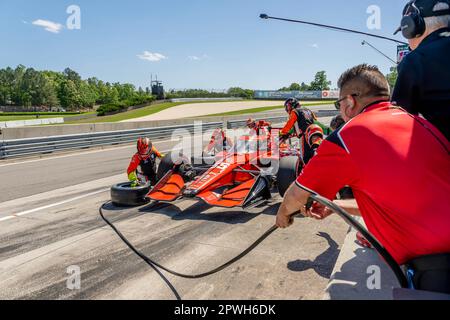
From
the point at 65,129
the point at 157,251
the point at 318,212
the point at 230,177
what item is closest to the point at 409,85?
the point at 318,212

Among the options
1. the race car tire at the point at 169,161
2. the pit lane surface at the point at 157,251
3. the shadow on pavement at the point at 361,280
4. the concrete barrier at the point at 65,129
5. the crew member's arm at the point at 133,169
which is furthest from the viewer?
the concrete barrier at the point at 65,129

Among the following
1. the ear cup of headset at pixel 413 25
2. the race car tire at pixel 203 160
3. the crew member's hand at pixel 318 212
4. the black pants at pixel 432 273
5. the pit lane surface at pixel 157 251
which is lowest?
the pit lane surface at pixel 157 251

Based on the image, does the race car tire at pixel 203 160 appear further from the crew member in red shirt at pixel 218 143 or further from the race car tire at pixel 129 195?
the crew member in red shirt at pixel 218 143

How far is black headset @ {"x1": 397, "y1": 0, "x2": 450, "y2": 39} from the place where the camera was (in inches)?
79.0

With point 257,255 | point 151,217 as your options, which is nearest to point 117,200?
point 151,217

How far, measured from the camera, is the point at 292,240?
4094mm

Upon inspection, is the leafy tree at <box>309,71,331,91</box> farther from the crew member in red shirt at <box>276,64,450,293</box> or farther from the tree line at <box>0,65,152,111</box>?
the crew member in red shirt at <box>276,64,450,293</box>

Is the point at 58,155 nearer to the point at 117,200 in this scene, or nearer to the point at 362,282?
the point at 117,200

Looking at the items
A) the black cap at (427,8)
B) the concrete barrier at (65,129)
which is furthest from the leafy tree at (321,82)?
the black cap at (427,8)

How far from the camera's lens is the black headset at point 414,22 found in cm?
201

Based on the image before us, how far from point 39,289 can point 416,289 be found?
3.06 m

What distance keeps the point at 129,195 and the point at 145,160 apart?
133 cm

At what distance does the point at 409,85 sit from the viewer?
1.88 metres

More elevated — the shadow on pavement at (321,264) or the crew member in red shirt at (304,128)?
the crew member in red shirt at (304,128)
